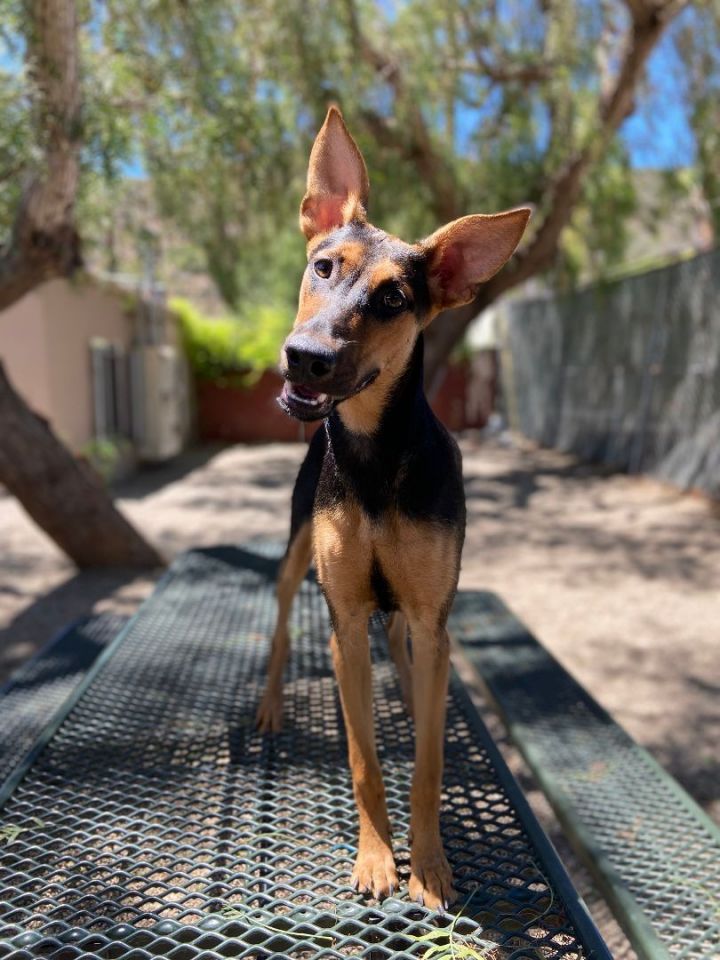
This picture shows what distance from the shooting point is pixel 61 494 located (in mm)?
6711

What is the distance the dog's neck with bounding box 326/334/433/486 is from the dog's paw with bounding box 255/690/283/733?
1.47m

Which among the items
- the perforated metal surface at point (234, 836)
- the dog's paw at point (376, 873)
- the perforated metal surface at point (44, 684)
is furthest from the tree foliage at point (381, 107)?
the dog's paw at point (376, 873)

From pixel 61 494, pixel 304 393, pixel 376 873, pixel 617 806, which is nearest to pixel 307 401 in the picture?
pixel 304 393

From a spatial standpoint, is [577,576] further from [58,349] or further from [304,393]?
[58,349]

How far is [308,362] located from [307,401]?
12cm

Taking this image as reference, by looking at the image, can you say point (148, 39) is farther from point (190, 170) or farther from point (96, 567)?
point (96, 567)

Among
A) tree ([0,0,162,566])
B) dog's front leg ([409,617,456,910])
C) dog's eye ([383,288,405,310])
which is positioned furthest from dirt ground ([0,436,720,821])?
dog's eye ([383,288,405,310])

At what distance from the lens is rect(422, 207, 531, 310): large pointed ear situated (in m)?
2.02

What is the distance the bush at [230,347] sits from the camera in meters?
20.6

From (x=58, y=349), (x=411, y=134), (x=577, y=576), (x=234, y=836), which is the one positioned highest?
(x=411, y=134)

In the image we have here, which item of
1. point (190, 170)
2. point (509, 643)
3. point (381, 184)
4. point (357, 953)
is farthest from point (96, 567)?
point (381, 184)

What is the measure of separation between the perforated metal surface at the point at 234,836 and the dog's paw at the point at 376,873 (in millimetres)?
39

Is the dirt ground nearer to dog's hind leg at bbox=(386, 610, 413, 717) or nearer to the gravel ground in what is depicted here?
the gravel ground

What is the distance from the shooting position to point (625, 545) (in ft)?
27.4
